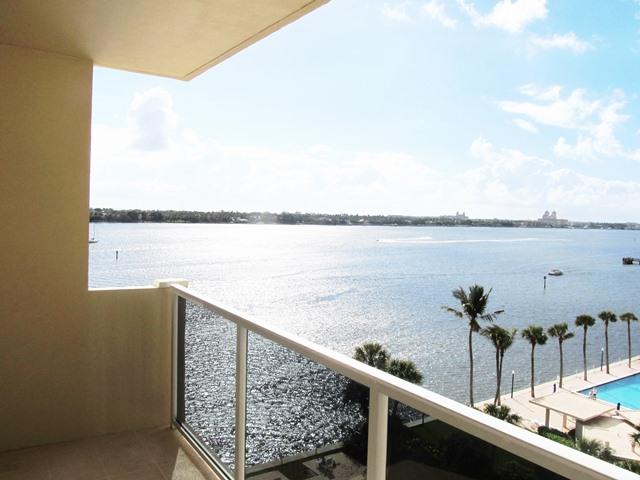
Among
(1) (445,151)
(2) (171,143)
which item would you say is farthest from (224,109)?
(1) (445,151)

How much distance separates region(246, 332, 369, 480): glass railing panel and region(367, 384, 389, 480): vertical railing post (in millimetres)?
41

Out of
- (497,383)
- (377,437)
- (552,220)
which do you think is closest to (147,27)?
(377,437)

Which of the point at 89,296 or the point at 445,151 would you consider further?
the point at 445,151

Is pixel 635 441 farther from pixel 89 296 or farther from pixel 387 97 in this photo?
pixel 387 97

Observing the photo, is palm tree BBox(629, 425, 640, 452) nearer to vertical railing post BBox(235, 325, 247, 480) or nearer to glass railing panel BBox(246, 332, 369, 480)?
vertical railing post BBox(235, 325, 247, 480)

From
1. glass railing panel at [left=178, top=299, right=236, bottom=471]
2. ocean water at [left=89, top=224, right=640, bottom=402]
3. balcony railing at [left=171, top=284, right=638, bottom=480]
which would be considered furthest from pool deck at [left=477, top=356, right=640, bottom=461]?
balcony railing at [left=171, top=284, right=638, bottom=480]

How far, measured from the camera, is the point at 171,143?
56.2m

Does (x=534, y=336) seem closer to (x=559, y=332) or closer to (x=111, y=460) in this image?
A: (x=559, y=332)

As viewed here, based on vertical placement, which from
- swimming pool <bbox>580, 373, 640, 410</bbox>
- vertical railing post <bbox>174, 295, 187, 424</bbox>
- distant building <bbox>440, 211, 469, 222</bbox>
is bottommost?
swimming pool <bbox>580, 373, 640, 410</bbox>

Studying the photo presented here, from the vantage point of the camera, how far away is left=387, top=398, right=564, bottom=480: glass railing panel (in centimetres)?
113

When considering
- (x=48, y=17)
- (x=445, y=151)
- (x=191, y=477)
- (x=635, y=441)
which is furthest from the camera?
(x=445, y=151)

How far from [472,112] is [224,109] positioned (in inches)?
1380

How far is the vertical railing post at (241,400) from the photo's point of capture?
2531 millimetres

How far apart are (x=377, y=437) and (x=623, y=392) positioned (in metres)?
53.1
